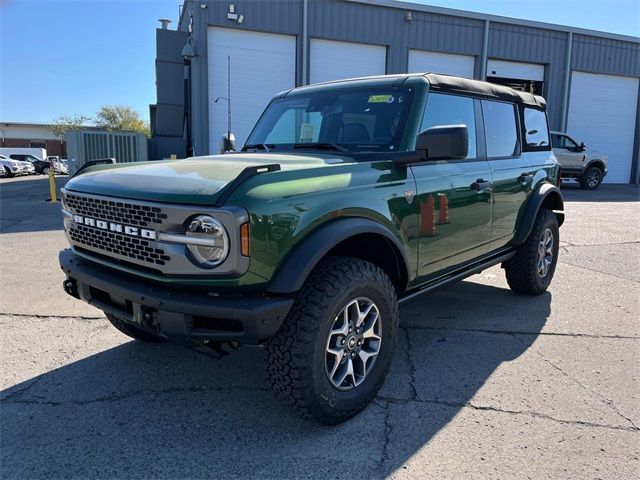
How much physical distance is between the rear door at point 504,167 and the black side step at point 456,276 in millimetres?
132

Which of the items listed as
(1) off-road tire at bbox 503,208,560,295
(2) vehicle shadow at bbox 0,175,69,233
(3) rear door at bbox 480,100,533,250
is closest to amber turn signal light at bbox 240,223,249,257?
(3) rear door at bbox 480,100,533,250

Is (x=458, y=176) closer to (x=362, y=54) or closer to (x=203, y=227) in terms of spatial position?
(x=203, y=227)

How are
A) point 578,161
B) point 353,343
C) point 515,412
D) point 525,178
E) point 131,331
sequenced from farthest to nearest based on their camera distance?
point 578,161 < point 525,178 < point 131,331 < point 515,412 < point 353,343

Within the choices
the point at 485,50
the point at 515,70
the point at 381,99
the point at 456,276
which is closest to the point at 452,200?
the point at 456,276

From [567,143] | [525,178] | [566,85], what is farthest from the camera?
[566,85]

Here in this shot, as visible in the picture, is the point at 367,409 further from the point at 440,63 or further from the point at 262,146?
the point at 440,63

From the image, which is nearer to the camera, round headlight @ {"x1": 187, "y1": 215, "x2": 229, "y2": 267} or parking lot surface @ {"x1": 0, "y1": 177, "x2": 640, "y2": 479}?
round headlight @ {"x1": 187, "y1": 215, "x2": 229, "y2": 267}

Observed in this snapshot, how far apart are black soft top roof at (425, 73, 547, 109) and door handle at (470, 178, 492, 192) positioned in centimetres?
72

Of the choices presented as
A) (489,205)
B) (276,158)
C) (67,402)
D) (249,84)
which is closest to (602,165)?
(249,84)

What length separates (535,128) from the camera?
17.0ft

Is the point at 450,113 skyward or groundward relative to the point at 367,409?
skyward

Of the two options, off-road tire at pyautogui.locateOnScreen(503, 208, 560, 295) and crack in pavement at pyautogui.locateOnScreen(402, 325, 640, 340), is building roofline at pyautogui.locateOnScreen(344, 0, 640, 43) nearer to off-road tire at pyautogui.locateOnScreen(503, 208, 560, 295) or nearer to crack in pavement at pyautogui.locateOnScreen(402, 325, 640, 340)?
off-road tire at pyautogui.locateOnScreen(503, 208, 560, 295)

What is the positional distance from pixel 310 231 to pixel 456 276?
1810 millimetres

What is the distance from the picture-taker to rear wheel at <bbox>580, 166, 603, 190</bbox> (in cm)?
1861
